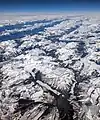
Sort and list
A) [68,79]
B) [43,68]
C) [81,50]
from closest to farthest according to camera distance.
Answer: [68,79]
[43,68]
[81,50]

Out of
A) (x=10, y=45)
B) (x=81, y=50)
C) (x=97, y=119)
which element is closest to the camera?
(x=97, y=119)

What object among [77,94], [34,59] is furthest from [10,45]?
[77,94]

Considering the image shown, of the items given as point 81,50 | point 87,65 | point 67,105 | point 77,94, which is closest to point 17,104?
point 67,105

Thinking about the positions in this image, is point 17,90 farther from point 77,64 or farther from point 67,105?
point 77,64

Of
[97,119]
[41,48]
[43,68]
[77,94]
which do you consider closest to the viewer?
[97,119]

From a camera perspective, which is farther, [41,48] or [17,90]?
[41,48]

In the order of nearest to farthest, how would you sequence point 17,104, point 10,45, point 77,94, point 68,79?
point 17,104
point 77,94
point 68,79
point 10,45

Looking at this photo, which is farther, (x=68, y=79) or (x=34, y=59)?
(x=34, y=59)

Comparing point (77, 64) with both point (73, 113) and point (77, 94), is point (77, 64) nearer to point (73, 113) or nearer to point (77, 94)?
point (77, 94)
